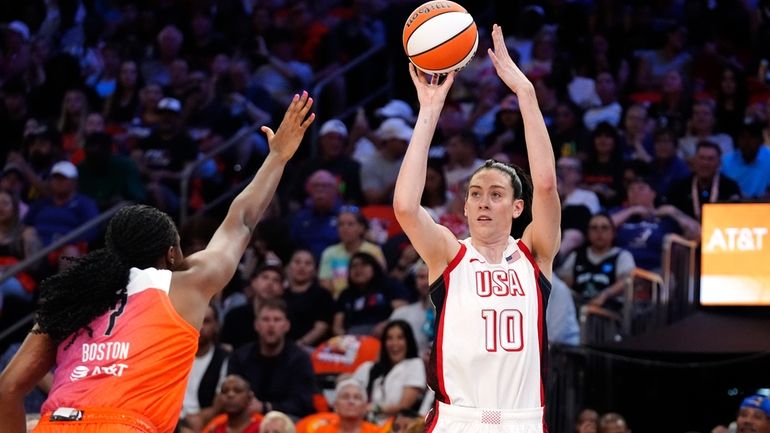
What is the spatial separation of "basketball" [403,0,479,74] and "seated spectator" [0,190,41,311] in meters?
8.08

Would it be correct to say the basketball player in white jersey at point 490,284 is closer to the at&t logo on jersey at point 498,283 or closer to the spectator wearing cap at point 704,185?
the at&t logo on jersey at point 498,283

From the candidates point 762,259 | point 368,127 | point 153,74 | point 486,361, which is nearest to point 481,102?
point 368,127

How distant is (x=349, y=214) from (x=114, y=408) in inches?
306

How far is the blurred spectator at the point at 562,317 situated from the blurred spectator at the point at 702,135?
10.6 feet

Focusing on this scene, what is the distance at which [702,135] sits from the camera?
14383mm

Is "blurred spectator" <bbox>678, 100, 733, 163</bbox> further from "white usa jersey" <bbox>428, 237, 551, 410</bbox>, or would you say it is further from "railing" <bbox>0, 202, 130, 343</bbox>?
"white usa jersey" <bbox>428, 237, 551, 410</bbox>

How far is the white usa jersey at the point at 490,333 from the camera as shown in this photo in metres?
6.24

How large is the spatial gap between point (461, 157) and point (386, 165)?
828 mm

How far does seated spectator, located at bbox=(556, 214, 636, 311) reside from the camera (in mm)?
12391

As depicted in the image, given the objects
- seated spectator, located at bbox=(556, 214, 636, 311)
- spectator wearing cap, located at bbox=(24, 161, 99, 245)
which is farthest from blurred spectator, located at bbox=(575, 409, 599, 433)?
spectator wearing cap, located at bbox=(24, 161, 99, 245)

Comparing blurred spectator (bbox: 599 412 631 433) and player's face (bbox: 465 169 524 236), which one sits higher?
player's face (bbox: 465 169 524 236)

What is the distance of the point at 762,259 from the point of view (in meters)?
10.9

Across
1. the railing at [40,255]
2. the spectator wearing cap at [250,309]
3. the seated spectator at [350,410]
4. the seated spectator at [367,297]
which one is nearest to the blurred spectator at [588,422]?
the seated spectator at [350,410]

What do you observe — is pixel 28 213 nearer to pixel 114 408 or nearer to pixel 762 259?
pixel 762 259
